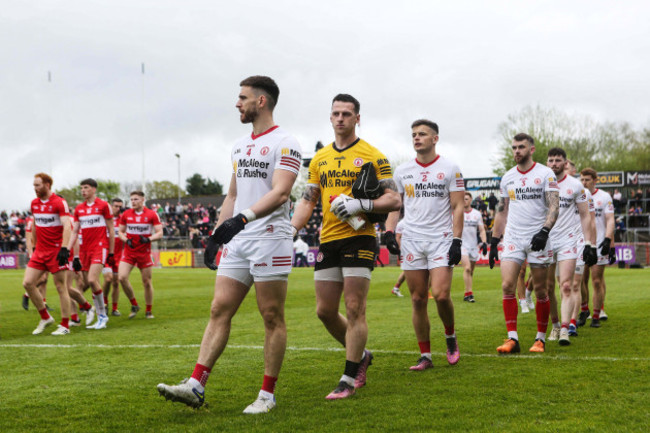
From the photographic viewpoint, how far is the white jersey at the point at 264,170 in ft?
17.6

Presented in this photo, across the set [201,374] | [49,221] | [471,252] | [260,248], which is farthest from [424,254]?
[471,252]

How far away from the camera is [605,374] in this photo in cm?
655

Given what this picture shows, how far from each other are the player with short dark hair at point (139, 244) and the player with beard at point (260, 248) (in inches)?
328

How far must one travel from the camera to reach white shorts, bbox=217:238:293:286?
5.29 metres

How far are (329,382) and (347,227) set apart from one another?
1.48 m

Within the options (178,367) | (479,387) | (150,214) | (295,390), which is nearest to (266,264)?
(295,390)

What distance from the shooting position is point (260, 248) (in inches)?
209

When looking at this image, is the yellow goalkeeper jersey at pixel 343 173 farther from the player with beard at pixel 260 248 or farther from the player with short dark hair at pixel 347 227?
the player with beard at pixel 260 248

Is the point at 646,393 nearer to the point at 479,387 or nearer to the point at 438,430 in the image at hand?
the point at 479,387

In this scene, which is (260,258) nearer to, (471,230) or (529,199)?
(529,199)

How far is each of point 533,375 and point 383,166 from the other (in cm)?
242

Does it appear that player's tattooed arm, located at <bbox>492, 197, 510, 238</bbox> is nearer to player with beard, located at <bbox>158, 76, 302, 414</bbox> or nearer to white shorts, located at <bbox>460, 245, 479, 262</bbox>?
player with beard, located at <bbox>158, 76, 302, 414</bbox>

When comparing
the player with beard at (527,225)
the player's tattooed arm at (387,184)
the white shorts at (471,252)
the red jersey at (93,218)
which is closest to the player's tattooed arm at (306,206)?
the player's tattooed arm at (387,184)

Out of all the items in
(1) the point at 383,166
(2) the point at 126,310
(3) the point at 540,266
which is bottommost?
(2) the point at 126,310
